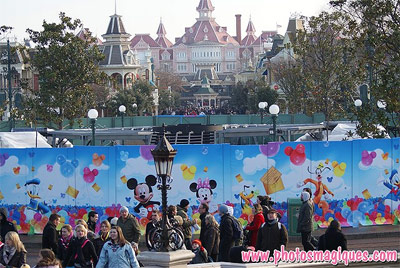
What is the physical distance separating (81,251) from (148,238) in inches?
40.7

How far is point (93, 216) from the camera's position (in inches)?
728

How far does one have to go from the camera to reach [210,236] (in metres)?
17.7

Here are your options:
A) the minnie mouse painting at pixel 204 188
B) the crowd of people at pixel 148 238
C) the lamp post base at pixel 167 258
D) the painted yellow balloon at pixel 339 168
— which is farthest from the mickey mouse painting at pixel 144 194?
the lamp post base at pixel 167 258

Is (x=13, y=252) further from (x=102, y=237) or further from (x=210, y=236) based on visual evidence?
(x=210, y=236)

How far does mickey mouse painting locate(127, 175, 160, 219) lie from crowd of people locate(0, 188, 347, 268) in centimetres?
328

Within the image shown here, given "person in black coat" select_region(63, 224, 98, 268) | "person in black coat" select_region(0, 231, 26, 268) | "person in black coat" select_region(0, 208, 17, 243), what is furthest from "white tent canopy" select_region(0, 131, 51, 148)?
"person in black coat" select_region(0, 231, 26, 268)

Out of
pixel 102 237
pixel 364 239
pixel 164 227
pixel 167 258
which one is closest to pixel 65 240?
pixel 102 237

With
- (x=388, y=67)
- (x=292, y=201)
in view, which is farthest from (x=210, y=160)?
(x=388, y=67)

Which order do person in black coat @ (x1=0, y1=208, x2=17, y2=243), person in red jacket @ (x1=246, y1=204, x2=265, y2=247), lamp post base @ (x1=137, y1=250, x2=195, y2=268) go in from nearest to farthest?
lamp post base @ (x1=137, y1=250, x2=195, y2=268) → person in red jacket @ (x1=246, y1=204, x2=265, y2=247) → person in black coat @ (x1=0, y1=208, x2=17, y2=243)

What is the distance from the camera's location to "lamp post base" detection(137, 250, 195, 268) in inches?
588

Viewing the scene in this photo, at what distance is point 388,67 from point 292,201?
273 inches

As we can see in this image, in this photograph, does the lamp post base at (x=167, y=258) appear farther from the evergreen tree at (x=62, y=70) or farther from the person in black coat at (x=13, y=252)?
the evergreen tree at (x=62, y=70)

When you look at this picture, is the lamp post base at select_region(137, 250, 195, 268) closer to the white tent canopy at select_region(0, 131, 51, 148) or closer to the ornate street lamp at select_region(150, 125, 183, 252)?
the ornate street lamp at select_region(150, 125, 183, 252)

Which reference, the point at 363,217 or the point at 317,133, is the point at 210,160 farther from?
the point at 317,133
